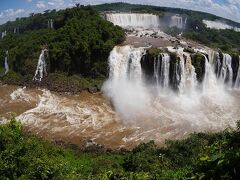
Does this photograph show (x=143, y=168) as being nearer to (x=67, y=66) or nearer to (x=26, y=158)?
(x=26, y=158)

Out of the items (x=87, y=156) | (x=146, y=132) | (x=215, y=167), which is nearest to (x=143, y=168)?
(x=87, y=156)

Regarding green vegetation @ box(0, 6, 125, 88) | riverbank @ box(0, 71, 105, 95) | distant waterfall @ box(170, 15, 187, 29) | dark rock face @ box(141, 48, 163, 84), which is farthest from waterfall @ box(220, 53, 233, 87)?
distant waterfall @ box(170, 15, 187, 29)

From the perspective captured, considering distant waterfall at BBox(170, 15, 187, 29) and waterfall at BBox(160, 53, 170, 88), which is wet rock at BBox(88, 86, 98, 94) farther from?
distant waterfall at BBox(170, 15, 187, 29)

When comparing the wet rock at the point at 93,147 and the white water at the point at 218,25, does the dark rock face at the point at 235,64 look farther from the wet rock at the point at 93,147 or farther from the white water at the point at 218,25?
the white water at the point at 218,25

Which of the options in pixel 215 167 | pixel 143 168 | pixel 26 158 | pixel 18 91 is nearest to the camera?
pixel 215 167

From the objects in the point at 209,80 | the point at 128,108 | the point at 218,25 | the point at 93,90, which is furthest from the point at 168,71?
the point at 218,25

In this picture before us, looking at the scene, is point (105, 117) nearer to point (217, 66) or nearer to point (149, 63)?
point (149, 63)

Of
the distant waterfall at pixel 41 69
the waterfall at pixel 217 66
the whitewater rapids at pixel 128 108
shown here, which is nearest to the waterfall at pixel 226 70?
the waterfall at pixel 217 66
